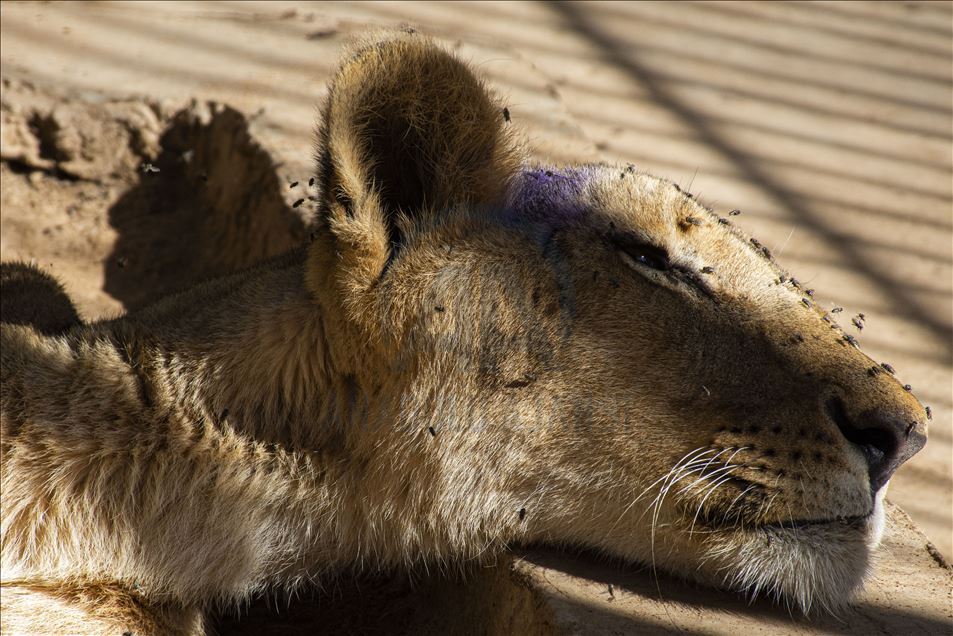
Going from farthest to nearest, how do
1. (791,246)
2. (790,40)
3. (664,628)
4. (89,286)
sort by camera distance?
(790,40), (791,246), (89,286), (664,628)

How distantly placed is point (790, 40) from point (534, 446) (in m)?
5.61

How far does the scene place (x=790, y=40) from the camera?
24.6 ft

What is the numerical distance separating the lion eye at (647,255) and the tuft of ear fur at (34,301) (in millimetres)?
1667

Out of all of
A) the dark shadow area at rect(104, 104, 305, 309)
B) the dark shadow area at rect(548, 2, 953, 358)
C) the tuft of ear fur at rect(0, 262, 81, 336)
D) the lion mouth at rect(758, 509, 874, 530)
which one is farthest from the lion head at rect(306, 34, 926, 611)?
the dark shadow area at rect(548, 2, 953, 358)

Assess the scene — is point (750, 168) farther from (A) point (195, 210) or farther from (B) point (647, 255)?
(B) point (647, 255)

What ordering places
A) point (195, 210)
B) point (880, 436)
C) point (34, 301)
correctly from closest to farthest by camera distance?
point (880, 436) → point (34, 301) → point (195, 210)

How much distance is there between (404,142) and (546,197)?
1.36 feet

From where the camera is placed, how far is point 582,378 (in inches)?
109

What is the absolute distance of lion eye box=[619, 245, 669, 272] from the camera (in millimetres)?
2887

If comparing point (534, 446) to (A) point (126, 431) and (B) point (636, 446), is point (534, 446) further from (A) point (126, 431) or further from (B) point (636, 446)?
(A) point (126, 431)

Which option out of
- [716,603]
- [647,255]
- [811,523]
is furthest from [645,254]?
[716,603]

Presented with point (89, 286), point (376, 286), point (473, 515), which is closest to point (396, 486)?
point (473, 515)

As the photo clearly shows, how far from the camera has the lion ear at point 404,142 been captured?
2717mm

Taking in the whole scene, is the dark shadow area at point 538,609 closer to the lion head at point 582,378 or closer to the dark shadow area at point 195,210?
the lion head at point 582,378
